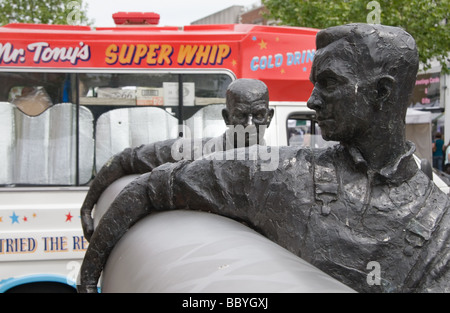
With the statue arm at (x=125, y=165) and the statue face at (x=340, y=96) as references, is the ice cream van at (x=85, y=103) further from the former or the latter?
the statue face at (x=340, y=96)

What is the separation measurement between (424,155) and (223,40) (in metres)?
9.69

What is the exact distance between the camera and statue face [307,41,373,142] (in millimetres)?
1706

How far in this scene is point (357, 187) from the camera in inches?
68.0

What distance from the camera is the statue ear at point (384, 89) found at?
1.69 m

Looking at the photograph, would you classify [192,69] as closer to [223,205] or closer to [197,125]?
[197,125]

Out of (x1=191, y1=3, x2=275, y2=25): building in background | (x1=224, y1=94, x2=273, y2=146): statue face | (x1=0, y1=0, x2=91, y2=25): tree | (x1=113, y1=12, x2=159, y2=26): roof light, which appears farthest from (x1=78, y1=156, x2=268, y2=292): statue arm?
(x1=191, y1=3, x2=275, y2=25): building in background

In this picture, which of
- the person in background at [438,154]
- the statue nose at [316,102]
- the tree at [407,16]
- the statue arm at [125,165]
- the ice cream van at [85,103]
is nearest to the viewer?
the statue nose at [316,102]

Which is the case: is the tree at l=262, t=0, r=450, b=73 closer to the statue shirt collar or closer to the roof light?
the roof light

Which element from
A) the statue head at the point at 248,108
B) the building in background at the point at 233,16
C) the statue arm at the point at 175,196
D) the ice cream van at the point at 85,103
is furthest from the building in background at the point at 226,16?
the statue arm at the point at 175,196

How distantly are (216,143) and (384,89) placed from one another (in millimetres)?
1746

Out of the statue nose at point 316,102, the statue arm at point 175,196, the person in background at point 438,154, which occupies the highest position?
the statue nose at point 316,102

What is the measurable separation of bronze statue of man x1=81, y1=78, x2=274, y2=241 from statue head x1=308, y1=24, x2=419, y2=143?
1426mm

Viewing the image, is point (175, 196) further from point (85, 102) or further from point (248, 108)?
point (85, 102)

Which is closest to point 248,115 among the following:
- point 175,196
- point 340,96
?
point 175,196
